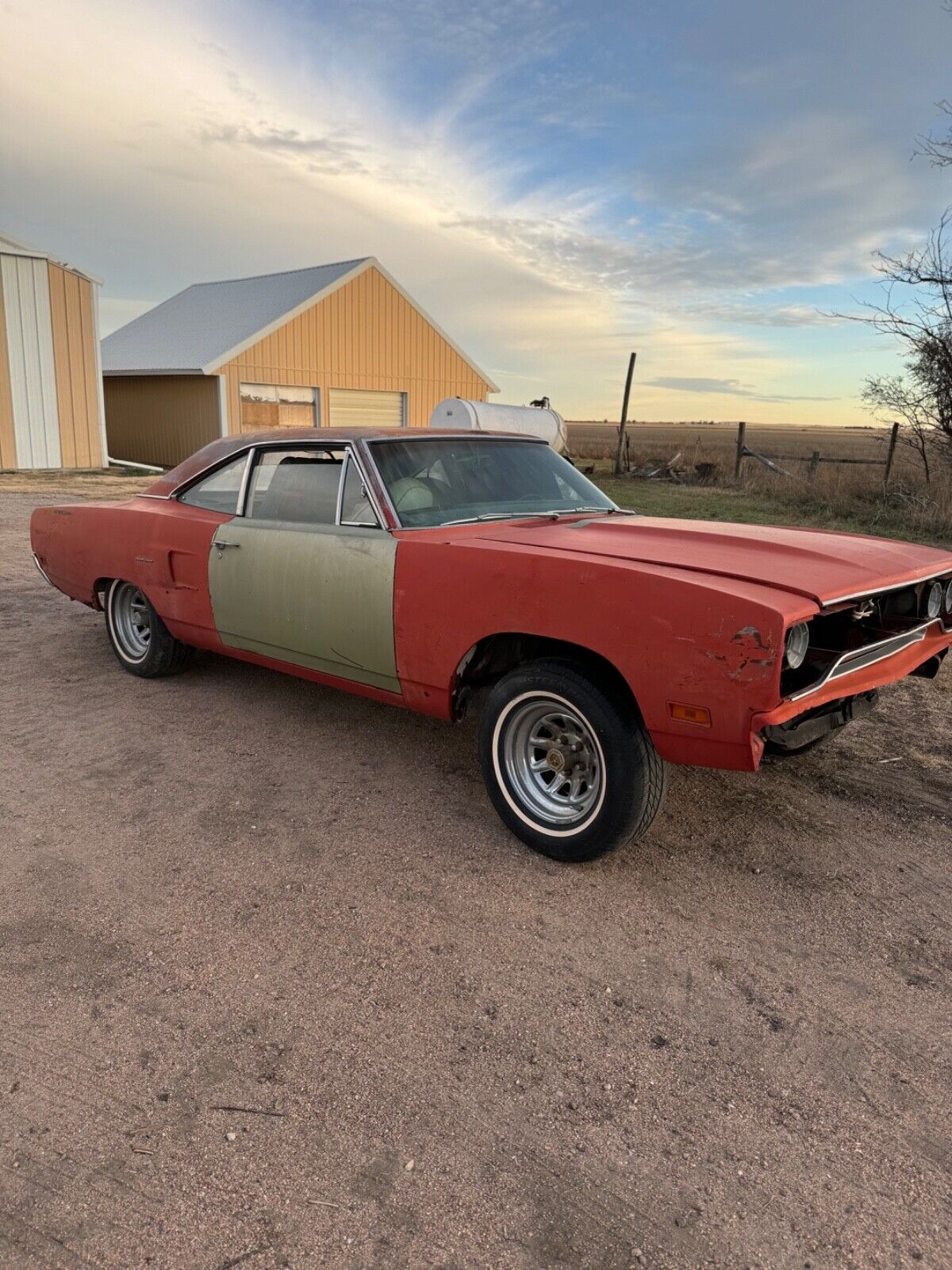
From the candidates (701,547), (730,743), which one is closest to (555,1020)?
(730,743)

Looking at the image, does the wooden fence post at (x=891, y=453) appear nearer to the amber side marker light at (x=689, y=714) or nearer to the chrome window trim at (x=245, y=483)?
the chrome window trim at (x=245, y=483)

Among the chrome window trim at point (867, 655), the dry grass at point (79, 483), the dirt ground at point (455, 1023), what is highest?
the chrome window trim at point (867, 655)

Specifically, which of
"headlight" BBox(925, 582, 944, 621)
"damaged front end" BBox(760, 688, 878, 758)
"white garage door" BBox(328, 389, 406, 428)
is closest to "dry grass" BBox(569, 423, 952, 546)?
"white garage door" BBox(328, 389, 406, 428)

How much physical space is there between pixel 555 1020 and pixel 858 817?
1.88m

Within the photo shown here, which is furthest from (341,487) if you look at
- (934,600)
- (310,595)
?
(934,600)

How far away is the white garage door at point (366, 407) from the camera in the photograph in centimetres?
2348

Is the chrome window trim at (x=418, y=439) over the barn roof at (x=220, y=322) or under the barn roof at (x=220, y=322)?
under

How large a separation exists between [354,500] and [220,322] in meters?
22.4

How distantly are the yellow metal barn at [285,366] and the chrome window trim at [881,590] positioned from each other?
1862cm

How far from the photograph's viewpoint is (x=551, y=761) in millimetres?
3260

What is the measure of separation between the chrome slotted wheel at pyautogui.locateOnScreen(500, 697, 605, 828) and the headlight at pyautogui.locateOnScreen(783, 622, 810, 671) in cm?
73

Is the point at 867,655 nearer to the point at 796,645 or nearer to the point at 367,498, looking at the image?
the point at 796,645

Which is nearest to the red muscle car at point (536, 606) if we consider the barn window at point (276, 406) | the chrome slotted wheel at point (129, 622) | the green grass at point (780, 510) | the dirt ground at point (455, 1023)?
the chrome slotted wheel at point (129, 622)

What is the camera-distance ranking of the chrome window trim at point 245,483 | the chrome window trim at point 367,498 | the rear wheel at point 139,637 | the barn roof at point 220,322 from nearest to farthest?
the chrome window trim at point 367,498
the chrome window trim at point 245,483
the rear wheel at point 139,637
the barn roof at point 220,322
